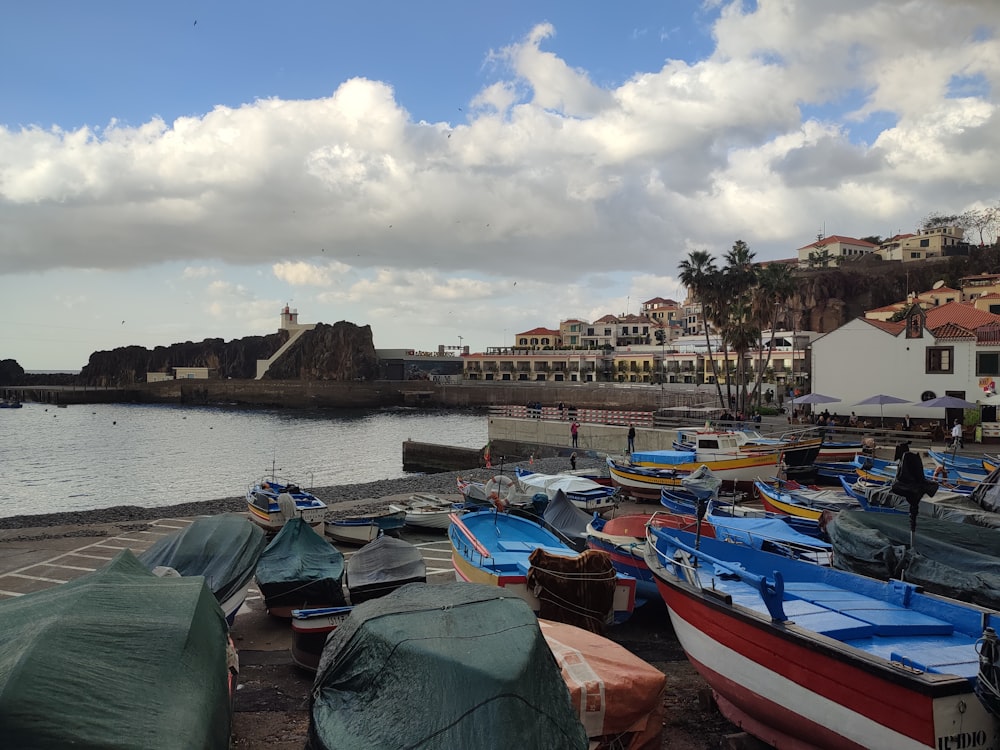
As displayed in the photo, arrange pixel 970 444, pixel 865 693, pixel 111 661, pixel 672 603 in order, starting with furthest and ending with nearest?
1. pixel 970 444
2. pixel 672 603
3. pixel 865 693
4. pixel 111 661

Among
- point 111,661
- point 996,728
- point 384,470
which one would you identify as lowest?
point 384,470

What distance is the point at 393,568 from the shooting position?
44.8 feet

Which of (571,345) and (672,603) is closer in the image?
(672,603)

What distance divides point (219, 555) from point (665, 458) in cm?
1924

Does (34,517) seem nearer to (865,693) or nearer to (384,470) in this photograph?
(384,470)

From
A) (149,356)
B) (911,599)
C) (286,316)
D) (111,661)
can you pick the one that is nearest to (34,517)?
(111,661)

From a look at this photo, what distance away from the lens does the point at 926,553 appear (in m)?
11.0

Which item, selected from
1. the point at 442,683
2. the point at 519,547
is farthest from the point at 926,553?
the point at 442,683

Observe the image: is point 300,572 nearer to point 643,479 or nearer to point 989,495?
point 989,495

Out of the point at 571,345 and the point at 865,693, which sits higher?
the point at 571,345

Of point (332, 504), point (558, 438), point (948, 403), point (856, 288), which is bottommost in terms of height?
point (332, 504)

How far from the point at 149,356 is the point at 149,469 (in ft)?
506

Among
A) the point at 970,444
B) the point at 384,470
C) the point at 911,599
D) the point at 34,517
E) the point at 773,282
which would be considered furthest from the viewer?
the point at 773,282

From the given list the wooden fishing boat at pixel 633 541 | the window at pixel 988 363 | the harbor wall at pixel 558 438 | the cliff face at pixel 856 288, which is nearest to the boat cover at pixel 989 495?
the wooden fishing boat at pixel 633 541
